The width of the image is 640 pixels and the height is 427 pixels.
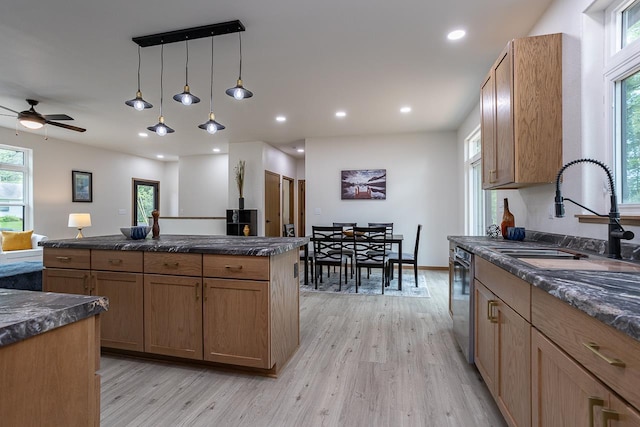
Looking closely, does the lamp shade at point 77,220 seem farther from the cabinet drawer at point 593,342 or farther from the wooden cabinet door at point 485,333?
the cabinet drawer at point 593,342

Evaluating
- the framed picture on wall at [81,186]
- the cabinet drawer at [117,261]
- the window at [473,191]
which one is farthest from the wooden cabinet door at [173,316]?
the framed picture on wall at [81,186]

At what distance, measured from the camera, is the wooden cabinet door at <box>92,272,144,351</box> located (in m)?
2.21

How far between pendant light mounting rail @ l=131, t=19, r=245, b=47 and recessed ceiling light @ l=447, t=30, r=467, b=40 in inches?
69.6

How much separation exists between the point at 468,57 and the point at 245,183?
4.91m

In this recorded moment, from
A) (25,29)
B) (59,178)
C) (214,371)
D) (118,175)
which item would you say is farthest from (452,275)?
(118,175)

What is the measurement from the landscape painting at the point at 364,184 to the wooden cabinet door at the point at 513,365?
4504 millimetres

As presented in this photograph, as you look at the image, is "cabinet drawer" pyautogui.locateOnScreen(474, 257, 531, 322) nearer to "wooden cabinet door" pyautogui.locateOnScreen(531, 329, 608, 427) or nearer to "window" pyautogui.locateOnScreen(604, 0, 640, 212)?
"wooden cabinet door" pyautogui.locateOnScreen(531, 329, 608, 427)

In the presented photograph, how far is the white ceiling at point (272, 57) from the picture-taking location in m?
2.32

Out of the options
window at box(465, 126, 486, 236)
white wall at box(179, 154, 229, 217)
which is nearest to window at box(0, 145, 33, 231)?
white wall at box(179, 154, 229, 217)

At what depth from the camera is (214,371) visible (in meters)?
2.17

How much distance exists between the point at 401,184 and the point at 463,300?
3.87m

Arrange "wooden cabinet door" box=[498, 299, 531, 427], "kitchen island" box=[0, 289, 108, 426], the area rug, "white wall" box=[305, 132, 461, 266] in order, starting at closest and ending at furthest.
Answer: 1. "kitchen island" box=[0, 289, 108, 426]
2. "wooden cabinet door" box=[498, 299, 531, 427]
3. the area rug
4. "white wall" box=[305, 132, 461, 266]

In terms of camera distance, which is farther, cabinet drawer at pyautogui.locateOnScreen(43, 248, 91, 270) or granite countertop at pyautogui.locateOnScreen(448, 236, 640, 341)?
cabinet drawer at pyautogui.locateOnScreen(43, 248, 91, 270)

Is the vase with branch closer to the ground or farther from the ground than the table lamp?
farther from the ground
